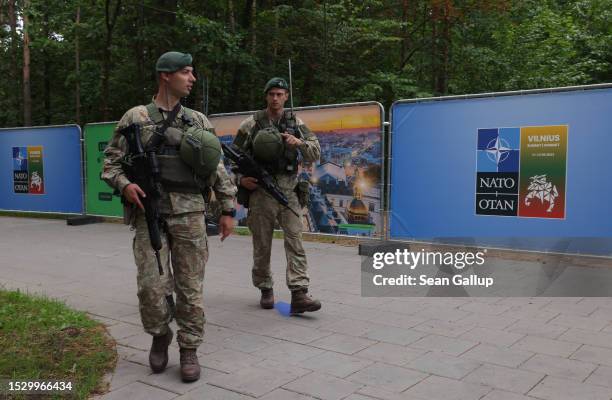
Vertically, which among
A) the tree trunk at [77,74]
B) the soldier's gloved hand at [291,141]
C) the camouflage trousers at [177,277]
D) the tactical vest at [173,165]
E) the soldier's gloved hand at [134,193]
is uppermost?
the tree trunk at [77,74]

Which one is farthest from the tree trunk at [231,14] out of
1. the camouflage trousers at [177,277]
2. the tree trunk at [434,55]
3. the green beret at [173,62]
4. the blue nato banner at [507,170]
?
the camouflage trousers at [177,277]

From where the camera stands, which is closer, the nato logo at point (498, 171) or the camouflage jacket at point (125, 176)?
the camouflage jacket at point (125, 176)

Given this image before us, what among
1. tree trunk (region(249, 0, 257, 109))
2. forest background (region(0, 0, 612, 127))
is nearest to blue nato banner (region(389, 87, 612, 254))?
forest background (region(0, 0, 612, 127))

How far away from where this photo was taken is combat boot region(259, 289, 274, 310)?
5352 mm

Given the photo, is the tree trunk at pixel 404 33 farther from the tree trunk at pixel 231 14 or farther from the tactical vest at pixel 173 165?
the tactical vest at pixel 173 165

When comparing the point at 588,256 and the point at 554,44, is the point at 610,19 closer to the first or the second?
the point at 554,44

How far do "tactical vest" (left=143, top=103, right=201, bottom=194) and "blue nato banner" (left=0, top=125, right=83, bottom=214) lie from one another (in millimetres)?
8949

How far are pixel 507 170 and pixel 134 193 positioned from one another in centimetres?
503

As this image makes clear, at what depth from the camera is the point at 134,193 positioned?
3520 mm

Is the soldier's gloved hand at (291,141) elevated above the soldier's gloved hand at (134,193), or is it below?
above

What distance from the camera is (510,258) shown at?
7.70 metres

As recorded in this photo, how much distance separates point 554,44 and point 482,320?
528 inches

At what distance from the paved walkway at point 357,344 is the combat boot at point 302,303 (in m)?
0.11

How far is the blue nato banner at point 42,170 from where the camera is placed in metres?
12.0
